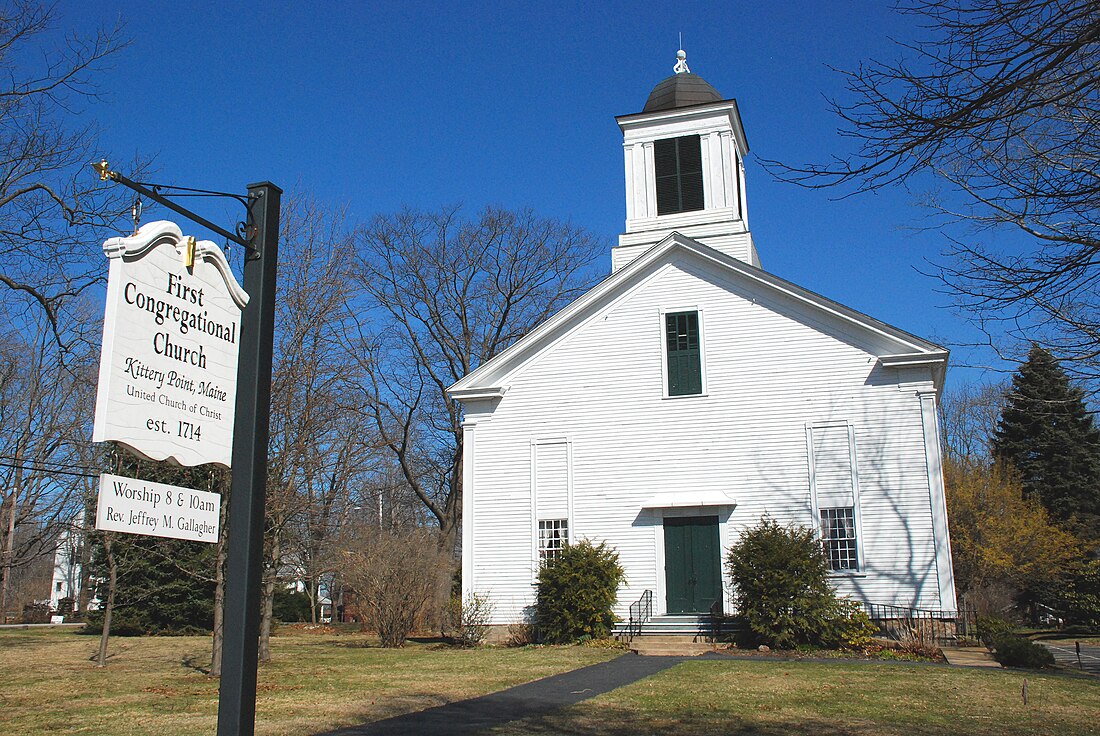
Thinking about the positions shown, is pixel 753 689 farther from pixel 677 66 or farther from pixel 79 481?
pixel 677 66

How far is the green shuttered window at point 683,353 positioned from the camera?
22.8 m

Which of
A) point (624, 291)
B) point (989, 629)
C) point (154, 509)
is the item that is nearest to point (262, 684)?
point (154, 509)

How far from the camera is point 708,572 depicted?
71.5 feet

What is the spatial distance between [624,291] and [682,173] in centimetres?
523

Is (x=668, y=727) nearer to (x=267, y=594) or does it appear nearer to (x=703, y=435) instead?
(x=267, y=594)

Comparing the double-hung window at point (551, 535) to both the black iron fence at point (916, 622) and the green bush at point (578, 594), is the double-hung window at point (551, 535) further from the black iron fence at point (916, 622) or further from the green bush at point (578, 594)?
the black iron fence at point (916, 622)

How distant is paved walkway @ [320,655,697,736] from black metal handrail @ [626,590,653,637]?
551cm

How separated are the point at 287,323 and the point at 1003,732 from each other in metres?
13.7

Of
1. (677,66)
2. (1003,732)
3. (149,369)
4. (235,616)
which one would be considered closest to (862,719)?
(1003,732)

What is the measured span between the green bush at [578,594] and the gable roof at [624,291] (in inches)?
195

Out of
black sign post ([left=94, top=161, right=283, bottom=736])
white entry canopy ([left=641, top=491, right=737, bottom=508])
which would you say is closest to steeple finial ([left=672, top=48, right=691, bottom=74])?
white entry canopy ([left=641, top=491, right=737, bottom=508])

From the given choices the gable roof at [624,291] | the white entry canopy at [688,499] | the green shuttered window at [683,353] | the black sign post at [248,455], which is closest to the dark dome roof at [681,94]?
the gable roof at [624,291]

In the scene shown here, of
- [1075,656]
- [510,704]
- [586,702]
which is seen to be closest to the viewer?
[510,704]

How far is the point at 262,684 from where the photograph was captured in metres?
13.9
